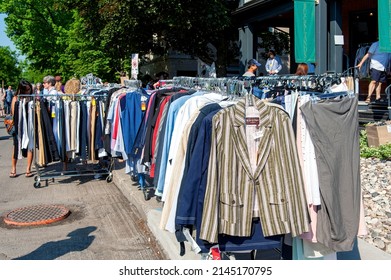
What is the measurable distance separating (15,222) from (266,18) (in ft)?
44.7

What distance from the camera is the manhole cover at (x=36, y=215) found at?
647 centimetres

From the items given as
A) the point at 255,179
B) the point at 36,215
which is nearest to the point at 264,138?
the point at 255,179

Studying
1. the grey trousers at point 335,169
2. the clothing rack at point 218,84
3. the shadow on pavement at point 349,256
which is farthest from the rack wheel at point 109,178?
the grey trousers at point 335,169

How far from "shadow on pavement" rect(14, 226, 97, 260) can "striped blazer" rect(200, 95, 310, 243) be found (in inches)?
106

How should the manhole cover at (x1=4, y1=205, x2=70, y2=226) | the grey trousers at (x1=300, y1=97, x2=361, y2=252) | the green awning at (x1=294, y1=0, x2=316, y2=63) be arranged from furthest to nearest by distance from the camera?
the green awning at (x1=294, y1=0, x2=316, y2=63), the manhole cover at (x1=4, y1=205, x2=70, y2=226), the grey trousers at (x1=300, y1=97, x2=361, y2=252)

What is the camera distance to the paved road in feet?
17.6

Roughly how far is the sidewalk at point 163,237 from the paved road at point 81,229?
0.42 feet

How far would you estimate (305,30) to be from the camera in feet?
44.7

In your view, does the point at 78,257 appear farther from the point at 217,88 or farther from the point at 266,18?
the point at 266,18

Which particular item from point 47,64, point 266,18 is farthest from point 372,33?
point 47,64

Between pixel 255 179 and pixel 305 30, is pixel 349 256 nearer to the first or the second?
pixel 255 179

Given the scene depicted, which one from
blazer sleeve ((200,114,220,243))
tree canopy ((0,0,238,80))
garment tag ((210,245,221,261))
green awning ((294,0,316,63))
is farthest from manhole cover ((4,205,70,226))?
tree canopy ((0,0,238,80))

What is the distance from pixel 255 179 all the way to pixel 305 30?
11.2 metres

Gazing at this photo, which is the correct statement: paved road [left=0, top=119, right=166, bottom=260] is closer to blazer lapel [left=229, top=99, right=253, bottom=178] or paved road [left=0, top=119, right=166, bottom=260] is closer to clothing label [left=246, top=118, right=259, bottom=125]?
blazer lapel [left=229, top=99, right=253, bottom=178]
